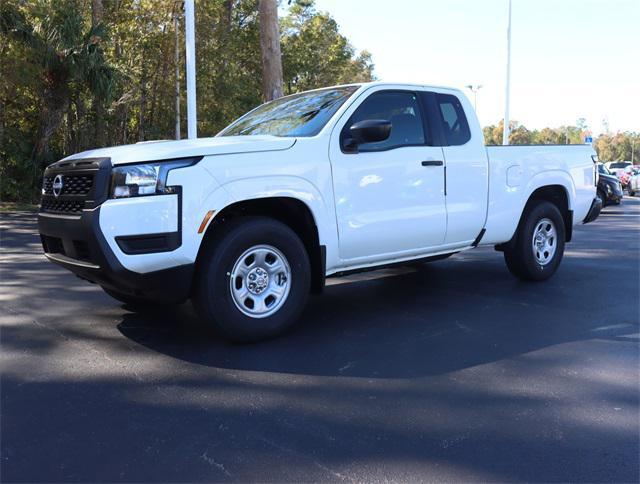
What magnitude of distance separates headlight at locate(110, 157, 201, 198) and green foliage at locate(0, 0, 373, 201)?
17.5m

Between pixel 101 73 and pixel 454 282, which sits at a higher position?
pixel 101 73

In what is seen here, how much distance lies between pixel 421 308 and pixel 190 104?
9.88 meters

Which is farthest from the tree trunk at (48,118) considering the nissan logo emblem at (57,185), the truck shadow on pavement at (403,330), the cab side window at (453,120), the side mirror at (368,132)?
the side mirror at (368,132)

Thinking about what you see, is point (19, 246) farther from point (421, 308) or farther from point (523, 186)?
point (523, 186)

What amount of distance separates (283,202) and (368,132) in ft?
2.91

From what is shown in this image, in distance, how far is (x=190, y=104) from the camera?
13938mm

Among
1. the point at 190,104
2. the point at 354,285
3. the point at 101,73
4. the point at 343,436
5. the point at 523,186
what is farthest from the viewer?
the point at 101,73

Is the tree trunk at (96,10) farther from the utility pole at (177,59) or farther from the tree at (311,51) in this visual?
the tree at (311,51)

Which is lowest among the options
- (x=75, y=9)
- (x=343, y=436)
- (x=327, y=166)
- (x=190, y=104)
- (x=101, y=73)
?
(x=343, y=436)

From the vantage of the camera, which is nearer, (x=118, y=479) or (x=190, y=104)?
(x=118, y=479)

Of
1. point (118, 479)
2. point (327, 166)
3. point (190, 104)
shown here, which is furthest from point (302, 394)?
point (190, 104)

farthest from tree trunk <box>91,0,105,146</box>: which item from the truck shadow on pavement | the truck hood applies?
the truck hood

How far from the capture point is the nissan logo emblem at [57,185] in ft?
15.0

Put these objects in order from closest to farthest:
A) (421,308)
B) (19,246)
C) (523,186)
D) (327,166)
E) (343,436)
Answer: (343,436) → (327,166) → (421,308) → (523,186) → (19,246)
